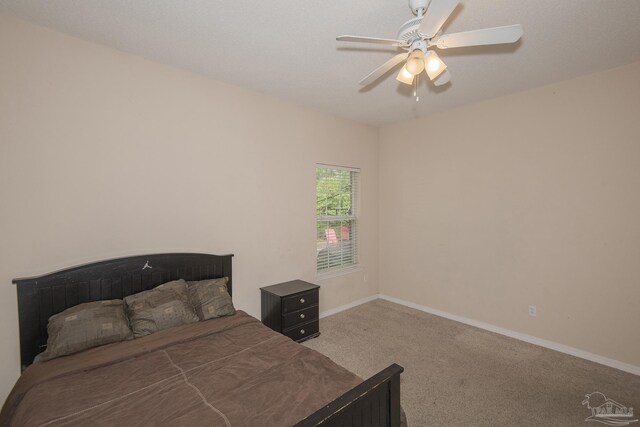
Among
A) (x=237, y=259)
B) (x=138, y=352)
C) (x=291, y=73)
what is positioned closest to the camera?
(x=138, y=352)

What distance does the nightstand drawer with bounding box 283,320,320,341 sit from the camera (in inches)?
123

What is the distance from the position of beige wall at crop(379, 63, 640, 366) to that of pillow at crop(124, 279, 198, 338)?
3.25m

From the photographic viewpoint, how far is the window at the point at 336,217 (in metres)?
4.05

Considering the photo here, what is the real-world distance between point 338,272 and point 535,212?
99.4 inches

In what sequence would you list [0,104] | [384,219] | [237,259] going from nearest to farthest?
[0,104]
[237,259]
[384,219]

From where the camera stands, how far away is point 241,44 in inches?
91.1

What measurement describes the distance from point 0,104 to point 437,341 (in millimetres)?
4332

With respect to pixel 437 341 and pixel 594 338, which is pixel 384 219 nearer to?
pixel 437 341

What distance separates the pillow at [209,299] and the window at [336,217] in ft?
5.43

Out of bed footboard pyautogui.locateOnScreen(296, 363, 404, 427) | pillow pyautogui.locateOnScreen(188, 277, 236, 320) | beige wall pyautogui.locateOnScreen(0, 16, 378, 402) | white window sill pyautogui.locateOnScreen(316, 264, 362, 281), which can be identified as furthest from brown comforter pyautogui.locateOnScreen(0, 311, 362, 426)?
white window sill pyautogui.locateOnScreen(316, 264, 362, 281)

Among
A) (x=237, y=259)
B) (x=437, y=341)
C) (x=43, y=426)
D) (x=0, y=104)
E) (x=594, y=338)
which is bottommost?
(x=437, y=341)

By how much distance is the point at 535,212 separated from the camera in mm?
3209

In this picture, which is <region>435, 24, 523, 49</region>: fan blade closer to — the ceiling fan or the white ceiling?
the ceiling fan

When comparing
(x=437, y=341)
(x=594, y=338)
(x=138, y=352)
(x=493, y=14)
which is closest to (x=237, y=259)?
(x=138, y=352)
